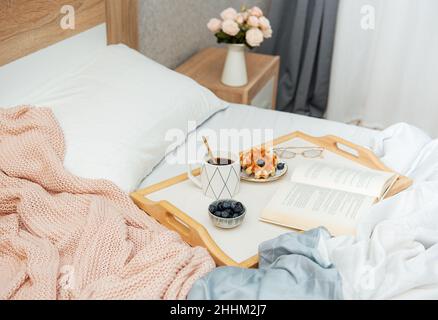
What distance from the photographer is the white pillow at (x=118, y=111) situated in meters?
1.42

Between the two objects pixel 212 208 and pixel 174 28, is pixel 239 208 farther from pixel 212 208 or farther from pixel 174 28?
pixel 174 28

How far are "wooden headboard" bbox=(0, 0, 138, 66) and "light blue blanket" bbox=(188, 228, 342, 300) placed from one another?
89 cm

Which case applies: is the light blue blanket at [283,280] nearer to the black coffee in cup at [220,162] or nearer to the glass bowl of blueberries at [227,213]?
the glass bowl of blueberries at [227,213]

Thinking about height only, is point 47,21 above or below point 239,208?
above

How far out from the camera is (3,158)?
1.33 meters

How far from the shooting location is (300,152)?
5.27 ft

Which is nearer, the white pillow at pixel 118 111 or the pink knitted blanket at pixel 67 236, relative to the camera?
the pink knitted blanket at pixel 67 236

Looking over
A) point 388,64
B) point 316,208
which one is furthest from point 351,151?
point 388,64

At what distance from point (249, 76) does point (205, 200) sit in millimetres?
1139

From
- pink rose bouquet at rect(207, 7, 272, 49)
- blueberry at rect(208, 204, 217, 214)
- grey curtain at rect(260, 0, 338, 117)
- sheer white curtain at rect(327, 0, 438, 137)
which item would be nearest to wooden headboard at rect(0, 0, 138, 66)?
pink rose bouquet at rect(207, 7, 272, 49)

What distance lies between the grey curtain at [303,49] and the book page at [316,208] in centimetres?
175

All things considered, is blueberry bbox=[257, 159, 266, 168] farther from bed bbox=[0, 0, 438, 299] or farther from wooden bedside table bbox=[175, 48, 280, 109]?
wooden bedside table bbox=[175, 48, 280, 109]

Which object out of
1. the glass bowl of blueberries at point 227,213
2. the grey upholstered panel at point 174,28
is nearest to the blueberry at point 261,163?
the glass bowl of blueberries at point 227,213

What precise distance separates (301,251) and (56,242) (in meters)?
0.51
